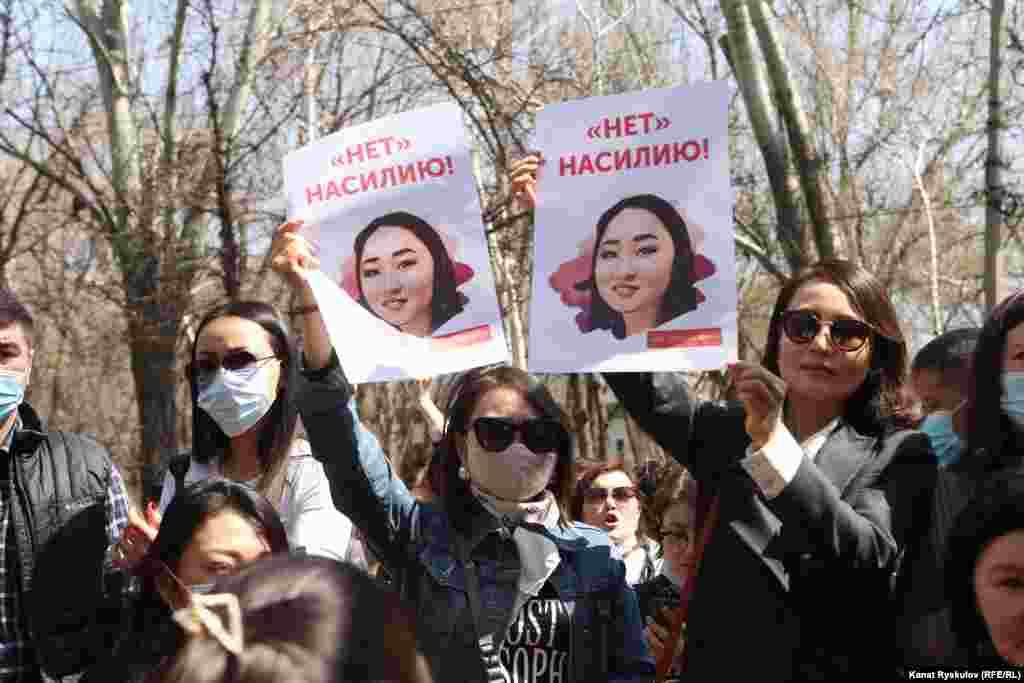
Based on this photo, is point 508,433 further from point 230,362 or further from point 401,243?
point 230,362

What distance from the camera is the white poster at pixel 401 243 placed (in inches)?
144

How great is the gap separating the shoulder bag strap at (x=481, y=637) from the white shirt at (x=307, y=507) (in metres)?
0.38

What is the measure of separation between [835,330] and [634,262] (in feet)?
1.96

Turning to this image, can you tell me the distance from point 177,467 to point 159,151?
10037 mm

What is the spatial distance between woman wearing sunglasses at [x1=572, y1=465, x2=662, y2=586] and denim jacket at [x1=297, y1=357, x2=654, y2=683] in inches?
74.9

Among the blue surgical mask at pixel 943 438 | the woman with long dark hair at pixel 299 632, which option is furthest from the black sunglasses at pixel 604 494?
the woman with long dark hair at pixel 299 632

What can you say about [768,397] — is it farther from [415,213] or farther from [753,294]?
[753,294]

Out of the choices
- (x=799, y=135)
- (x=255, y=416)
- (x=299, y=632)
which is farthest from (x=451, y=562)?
(x=799, y=135)

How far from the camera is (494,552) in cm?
333

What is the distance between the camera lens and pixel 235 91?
516 inches

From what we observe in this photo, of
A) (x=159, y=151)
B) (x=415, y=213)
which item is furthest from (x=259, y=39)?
(x=415, y=213)

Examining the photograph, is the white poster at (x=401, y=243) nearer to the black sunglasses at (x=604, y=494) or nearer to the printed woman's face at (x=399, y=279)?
the printed woman's face at (x=399, y=279)

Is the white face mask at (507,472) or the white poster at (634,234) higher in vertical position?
the white poster at (634,234)

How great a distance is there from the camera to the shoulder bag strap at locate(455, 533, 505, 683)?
10.4 ft
